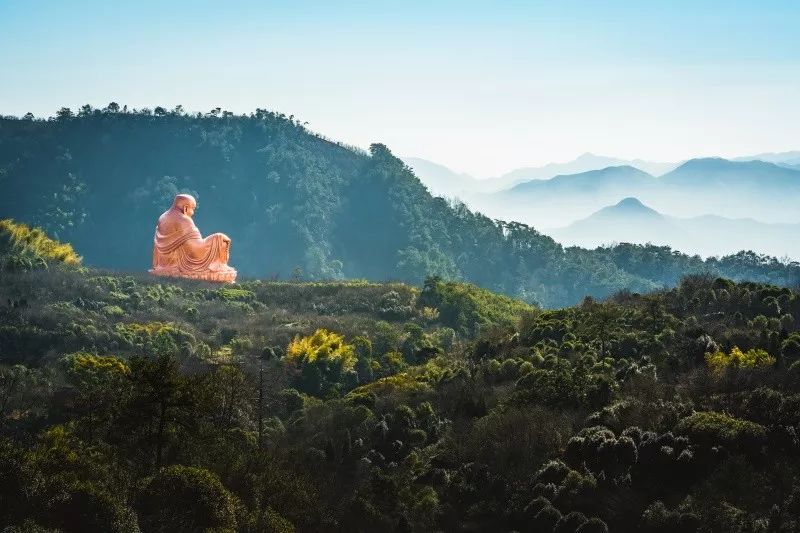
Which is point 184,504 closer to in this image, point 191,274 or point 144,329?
point 144,329

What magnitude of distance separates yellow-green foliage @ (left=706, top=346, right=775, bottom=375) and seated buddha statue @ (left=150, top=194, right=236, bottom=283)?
35.3 meters

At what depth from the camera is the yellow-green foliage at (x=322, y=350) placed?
157ft

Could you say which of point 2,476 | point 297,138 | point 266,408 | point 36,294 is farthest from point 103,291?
point 297,138

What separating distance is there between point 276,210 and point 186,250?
3930cm

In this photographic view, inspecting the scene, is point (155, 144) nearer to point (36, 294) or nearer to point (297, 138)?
point (297, 138)

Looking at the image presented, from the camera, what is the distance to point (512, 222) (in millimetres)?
109062

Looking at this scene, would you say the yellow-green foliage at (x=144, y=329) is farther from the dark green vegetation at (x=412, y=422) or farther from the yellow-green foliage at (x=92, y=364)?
the yellow-green foliage at (x=92, y=364)

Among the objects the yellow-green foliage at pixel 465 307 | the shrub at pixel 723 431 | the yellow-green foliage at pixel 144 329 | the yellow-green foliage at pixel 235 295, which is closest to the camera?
the shrub at pixel 723 431

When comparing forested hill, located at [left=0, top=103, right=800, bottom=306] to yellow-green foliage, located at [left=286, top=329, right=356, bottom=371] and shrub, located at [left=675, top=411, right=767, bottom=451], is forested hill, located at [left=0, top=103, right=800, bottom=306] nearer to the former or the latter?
yellow-green foliage, located at [left=286, top=329, right=356, bottom=371]

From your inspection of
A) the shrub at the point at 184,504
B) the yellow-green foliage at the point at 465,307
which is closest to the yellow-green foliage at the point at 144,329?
the yellow-green foliage at the point at 465,307

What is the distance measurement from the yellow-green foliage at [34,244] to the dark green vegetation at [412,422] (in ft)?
36.0

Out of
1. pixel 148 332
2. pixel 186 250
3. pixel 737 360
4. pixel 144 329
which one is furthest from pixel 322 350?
pixel 186 250

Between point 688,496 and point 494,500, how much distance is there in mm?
5118

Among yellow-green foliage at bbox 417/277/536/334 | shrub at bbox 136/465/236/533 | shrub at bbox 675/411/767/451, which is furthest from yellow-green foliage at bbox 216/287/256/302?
shrub at bbox 136/465/236/533
